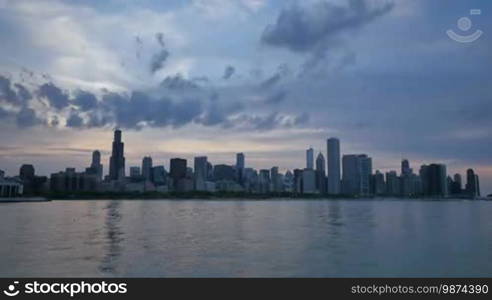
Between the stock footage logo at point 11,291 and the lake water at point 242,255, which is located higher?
the stock footage logo at point 11,291

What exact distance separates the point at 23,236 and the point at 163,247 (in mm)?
22765

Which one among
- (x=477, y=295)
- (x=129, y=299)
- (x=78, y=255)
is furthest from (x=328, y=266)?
(x=78, y=255)

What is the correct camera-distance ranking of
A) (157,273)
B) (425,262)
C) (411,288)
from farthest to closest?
(425,262) → (157,273) → (411,288)

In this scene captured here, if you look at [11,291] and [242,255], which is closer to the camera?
[11,291]

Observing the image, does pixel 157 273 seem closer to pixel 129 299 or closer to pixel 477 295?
pixel 129 299

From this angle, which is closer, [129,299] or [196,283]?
[129,299]

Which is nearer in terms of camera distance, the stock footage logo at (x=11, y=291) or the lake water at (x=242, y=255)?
the stock footage logo at (x=11, y=291)

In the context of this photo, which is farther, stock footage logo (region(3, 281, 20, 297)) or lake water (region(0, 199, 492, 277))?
lake water (region(0, 199, 492, 277))

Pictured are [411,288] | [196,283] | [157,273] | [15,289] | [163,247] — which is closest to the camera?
[15,289]

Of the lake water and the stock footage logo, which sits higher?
the stock footage logo

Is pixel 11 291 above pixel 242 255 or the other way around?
above

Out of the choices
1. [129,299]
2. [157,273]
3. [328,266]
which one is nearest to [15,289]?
[129,299]

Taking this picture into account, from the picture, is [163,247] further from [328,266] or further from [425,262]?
[425,262]

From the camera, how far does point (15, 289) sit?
2067cm
